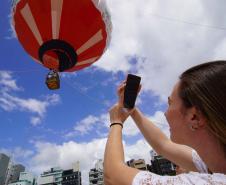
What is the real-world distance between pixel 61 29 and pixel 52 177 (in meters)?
133

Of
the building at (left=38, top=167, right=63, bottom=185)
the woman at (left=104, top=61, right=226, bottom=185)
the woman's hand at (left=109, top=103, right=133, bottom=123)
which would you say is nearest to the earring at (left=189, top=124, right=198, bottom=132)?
the woman at (left=104, top=61, right=226, bottom=185)

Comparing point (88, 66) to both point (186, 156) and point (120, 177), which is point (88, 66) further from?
point (120, 177)

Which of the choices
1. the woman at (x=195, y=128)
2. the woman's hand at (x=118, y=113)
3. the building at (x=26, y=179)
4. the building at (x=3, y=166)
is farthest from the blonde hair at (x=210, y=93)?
the building at (x=3, y=166)

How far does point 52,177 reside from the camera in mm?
129875

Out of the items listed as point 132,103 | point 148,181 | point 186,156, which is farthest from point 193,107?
point 186,156

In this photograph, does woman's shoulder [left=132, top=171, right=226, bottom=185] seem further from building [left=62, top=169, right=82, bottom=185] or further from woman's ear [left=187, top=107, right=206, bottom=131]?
building [left=62, top=169, right=82, bottom=185]

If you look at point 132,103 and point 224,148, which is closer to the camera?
point 224,148

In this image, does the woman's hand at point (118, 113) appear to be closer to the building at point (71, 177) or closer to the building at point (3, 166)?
the building at point (71, 177)

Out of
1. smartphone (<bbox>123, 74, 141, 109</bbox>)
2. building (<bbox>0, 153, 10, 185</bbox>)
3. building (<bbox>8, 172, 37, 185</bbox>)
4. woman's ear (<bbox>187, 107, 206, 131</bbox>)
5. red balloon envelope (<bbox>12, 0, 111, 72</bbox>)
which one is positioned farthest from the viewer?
building (<bbox>0, 153, 10, 185</bbox>)

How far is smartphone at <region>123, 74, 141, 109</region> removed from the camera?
1.91 m

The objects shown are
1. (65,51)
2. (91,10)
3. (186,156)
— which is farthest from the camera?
(65,51)

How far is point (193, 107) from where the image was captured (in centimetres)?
143

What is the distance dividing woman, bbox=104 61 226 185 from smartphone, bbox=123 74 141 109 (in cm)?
25

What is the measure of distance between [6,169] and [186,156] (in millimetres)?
161675
